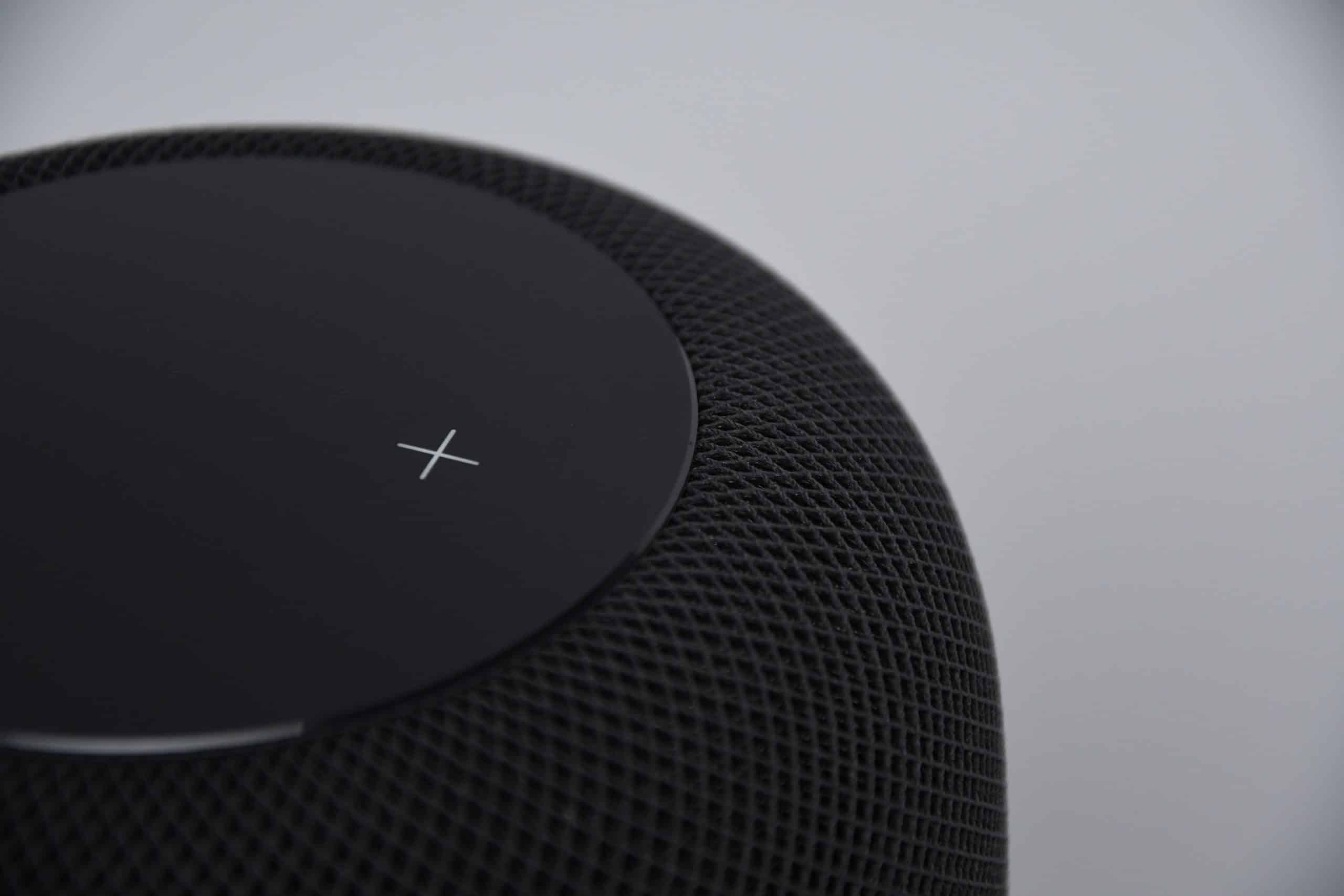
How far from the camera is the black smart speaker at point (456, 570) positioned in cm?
51

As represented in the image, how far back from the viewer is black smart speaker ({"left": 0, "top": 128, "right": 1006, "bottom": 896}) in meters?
0.51

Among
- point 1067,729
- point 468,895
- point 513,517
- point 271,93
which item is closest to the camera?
point 468,895

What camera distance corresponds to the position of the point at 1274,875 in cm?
112

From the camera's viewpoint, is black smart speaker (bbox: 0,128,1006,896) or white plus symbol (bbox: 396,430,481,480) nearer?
black smart speaker (bbox: 0,128,1006,896)

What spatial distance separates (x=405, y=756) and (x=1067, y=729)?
0.74m

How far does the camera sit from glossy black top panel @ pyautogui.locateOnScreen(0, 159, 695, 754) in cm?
56

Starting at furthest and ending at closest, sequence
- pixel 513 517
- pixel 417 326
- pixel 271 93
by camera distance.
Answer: pixel 271 93 → pixel 417 326 → pixel 513 517

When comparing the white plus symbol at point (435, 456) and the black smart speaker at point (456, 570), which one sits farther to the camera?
the white plus symbol at point (435, 456)

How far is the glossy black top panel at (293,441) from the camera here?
0.56 m

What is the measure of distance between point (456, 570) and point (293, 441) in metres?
0.12

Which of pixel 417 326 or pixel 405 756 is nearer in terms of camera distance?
pixel 405 756

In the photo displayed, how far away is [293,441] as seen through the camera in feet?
2.17

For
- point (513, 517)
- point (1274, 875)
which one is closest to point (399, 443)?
point (513, 517)

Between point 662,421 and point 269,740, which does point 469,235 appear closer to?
point 662,421
